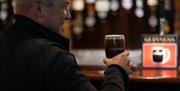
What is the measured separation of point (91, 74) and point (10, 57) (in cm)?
79

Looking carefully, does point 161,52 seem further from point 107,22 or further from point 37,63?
point 107,22

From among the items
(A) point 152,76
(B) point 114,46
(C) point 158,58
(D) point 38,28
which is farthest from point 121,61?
(C) point 158,58

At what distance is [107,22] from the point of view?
5.58 metres

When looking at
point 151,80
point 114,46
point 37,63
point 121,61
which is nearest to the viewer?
point 37,63

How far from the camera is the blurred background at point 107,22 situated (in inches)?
215

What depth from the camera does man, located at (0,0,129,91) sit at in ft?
4.92

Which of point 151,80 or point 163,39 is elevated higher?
point 163,39

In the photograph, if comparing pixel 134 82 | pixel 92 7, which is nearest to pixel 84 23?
pixel 92 7

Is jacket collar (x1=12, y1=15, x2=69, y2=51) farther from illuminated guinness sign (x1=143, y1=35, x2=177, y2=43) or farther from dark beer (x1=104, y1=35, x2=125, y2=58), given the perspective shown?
illuminated guinness sign (x1=143, y1=35, x2=177, y2=43)

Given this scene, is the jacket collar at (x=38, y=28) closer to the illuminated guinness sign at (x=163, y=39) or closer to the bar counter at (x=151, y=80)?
the bar counter at (x=151, y=80)

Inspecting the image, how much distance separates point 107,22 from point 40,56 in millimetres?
4094

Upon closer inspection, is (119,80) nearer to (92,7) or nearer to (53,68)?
(53,68)

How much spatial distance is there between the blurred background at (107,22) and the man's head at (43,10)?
12.5ft

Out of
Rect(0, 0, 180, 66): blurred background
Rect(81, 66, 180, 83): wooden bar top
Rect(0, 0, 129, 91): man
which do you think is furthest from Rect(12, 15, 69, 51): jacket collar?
Rect(0, 0, 180, 66): blurred background
